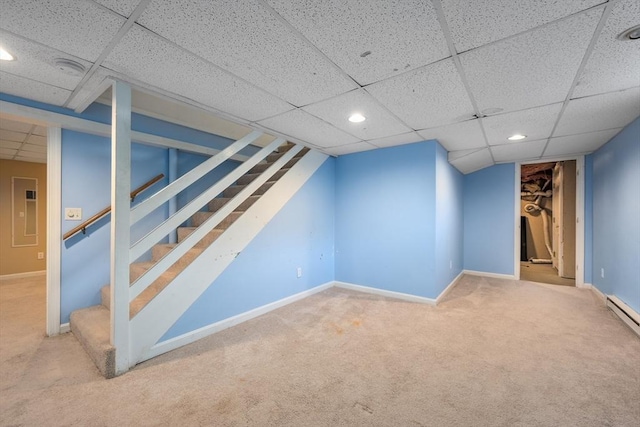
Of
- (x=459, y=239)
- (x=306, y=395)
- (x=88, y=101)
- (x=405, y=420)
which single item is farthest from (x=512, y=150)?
(x=88, y=101)

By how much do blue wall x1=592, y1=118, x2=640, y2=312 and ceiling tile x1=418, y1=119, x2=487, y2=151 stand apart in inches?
54.6

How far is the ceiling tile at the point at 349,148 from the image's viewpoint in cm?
377

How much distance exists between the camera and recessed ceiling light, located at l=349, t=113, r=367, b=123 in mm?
2650

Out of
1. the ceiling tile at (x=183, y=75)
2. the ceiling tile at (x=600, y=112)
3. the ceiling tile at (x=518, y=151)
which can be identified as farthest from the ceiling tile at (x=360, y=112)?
the ceiling tile at (x=518, y=151)

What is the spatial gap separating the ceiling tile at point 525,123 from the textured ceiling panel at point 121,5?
2967 mm

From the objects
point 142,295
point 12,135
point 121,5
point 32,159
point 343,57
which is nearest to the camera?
point 121,5

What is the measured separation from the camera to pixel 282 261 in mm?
3480

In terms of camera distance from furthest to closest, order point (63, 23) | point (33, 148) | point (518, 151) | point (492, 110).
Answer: point (518, 151) → point (33, 148) → point (492, 110) → point (63, 23)

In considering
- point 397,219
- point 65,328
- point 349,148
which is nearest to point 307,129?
point 349,148

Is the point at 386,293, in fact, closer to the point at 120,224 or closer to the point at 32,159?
the point at 120,224

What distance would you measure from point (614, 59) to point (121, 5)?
9.20 feet

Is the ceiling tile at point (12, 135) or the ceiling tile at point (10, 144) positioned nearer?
the ceiling tile at point (12, 135)

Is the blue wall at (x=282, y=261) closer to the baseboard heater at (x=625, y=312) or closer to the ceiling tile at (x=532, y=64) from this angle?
the ceiling tile at (x=532, y=64)

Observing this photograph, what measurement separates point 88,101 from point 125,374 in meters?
2.30
